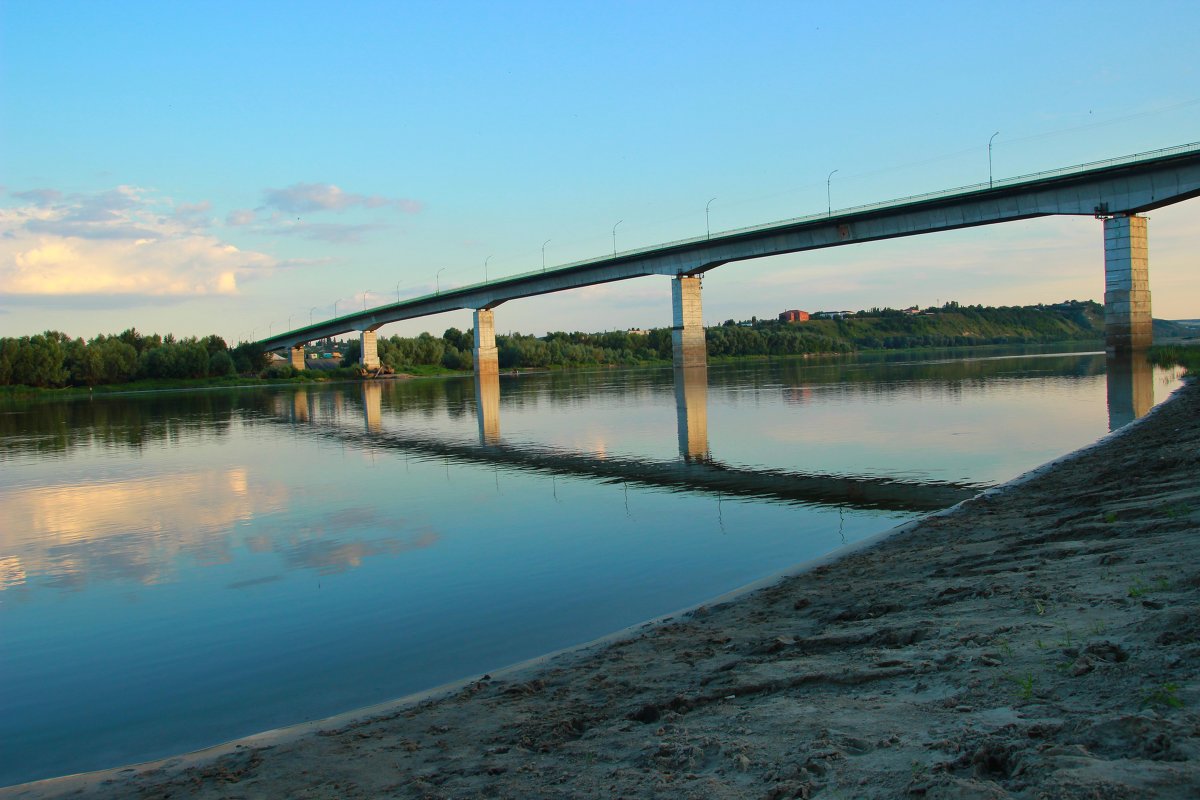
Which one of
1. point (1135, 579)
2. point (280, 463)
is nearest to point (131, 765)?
point (1135, 579)

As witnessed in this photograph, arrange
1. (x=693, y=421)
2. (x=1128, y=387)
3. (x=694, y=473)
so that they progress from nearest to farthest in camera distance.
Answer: (x=694, y=473) → (x=693, y=421) → (x=1128, y=387)

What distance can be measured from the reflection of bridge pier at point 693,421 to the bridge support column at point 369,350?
305ft

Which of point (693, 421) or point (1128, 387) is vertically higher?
point (1128, 387)

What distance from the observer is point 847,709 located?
5.28m

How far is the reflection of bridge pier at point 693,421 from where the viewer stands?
83.3 ft

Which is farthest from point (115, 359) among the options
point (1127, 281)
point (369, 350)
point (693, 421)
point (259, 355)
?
point (1127, 281)

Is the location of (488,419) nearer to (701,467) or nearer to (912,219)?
(701,467)

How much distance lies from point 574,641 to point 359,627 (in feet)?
8.62

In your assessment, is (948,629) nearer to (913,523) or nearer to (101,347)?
(913,523)

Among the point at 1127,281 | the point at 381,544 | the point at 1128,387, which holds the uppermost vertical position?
the point at 1127,281

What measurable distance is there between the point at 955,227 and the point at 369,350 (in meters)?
106

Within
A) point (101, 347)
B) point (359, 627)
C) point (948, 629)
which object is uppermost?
point (101, 347)

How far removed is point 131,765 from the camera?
20.9 feet

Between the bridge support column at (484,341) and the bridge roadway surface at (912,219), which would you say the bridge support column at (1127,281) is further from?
the bridge support column at (484,341)
